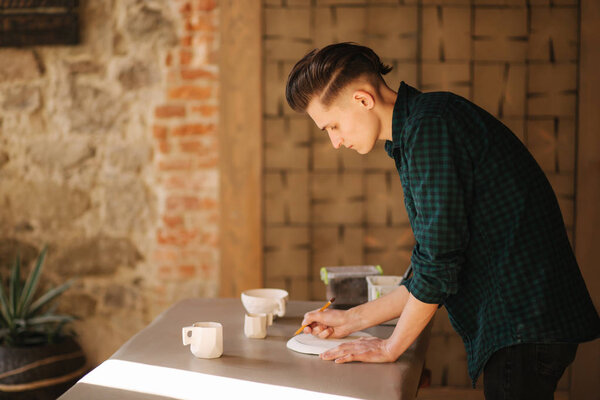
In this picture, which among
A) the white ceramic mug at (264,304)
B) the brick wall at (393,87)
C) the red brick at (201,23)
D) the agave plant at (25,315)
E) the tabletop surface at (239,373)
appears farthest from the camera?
the red brick at (201,23)

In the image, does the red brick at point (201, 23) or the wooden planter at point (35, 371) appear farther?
the red brick at point (201, 23)

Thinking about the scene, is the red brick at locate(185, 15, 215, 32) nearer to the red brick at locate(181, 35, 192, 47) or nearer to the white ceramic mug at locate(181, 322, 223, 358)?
the red brick at locate(181, 35, 192, 47)

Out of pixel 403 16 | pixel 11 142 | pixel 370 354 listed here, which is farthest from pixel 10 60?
pixel 370 354

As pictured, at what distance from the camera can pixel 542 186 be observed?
1.39 m

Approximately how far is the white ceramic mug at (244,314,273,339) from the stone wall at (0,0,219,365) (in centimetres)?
150

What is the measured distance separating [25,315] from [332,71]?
2179mm

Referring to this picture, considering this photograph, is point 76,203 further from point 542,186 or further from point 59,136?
point 542,186

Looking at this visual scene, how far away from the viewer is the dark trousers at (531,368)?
1331 mm

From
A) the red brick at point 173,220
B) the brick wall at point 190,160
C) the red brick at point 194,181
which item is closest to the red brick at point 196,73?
the brick wall at point 190,160

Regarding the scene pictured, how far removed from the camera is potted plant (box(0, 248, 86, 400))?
2.66 metres

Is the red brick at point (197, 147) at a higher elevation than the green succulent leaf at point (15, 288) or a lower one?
higher

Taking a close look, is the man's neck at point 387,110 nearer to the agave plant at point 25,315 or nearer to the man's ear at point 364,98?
the man's ear at point 364,98

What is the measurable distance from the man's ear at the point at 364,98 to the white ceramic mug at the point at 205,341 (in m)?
0.68

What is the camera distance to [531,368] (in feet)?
4.39
